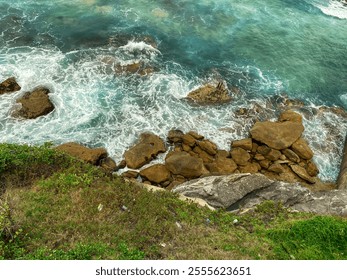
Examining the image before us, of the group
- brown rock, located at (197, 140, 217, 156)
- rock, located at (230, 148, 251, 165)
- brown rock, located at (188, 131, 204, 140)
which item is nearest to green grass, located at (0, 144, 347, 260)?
rock, located at (230, 148, 251, 165)

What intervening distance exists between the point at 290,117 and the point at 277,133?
291 centimetres

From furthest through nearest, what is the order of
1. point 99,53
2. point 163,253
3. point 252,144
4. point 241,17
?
1. point 241,17
2. point 99,53
3. point 252,144
4. point 163,253

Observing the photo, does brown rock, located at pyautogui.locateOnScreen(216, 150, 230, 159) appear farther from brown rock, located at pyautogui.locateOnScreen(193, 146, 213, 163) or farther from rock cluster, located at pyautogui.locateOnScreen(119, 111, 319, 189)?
brown rock, located at pyautogui.locateOnScreen(193, 146, 213, 163)

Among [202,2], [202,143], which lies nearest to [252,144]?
[202,143]

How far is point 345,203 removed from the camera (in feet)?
58.4

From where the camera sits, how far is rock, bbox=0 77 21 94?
87.2 feet

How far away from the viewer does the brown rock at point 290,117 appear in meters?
26.6

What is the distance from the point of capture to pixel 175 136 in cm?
2486

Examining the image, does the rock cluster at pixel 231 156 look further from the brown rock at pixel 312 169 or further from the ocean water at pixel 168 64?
the ocean water at pixel 168 64

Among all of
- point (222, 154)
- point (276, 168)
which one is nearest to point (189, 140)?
point (222, 154)

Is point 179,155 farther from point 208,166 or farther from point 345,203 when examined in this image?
point 345,203

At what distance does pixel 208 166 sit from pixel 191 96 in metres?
7.39

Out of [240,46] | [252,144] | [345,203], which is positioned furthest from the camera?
[240,46]

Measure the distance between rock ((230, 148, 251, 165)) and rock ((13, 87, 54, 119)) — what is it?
45.0 ft
